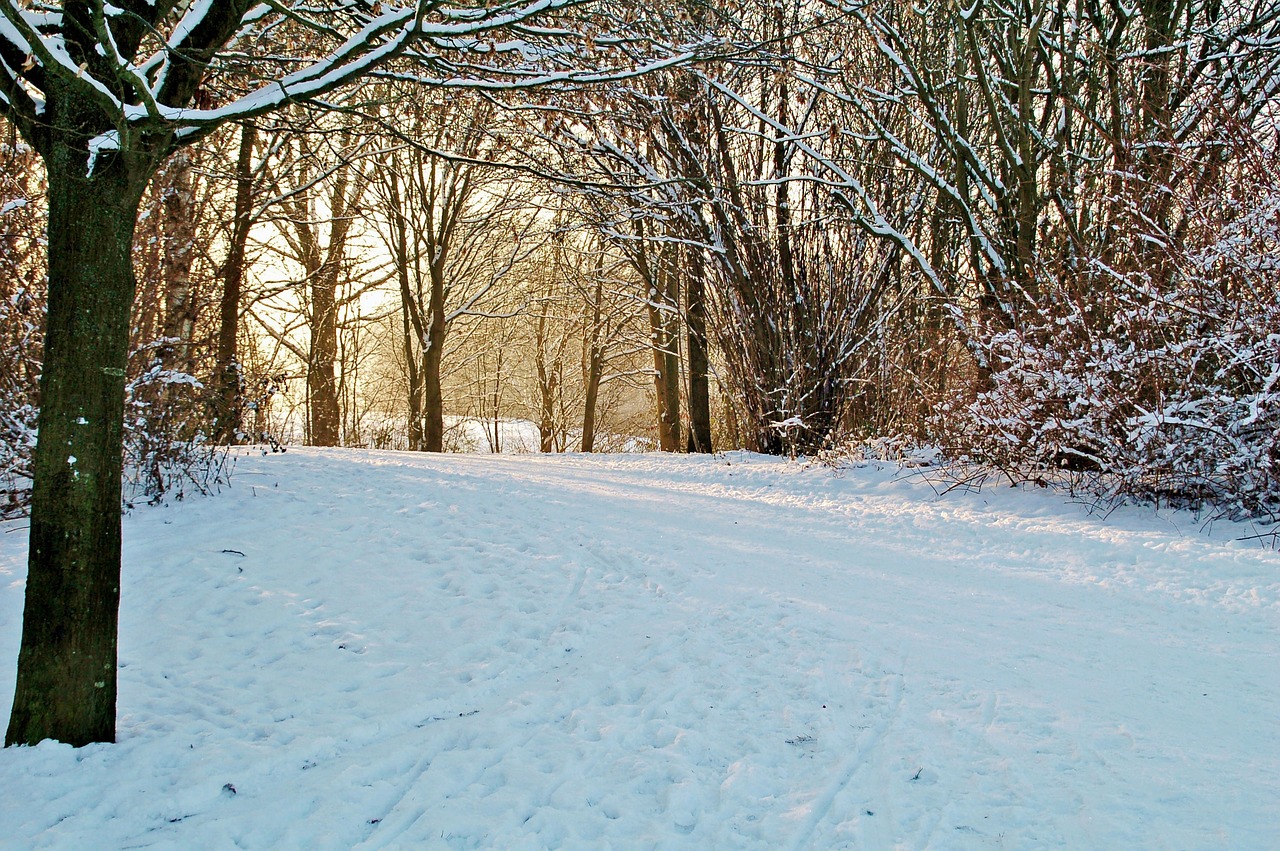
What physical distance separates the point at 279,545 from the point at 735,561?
330 centimetres

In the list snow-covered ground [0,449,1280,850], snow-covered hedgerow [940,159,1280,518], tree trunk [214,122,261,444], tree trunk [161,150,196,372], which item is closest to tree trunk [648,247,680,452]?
tree trunk [214,122,261,444]

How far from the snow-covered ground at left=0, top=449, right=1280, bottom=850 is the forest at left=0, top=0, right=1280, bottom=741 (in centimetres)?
69

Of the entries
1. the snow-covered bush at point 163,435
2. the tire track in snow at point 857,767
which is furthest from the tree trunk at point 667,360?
the tire track in snow at point 857,767

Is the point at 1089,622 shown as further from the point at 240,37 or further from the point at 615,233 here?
the point at 615,233

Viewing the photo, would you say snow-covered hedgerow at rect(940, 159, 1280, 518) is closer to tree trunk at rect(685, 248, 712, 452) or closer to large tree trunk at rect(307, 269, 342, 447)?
tree trunk at rect(685, 248, 712, 452)

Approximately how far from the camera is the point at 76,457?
264 cm

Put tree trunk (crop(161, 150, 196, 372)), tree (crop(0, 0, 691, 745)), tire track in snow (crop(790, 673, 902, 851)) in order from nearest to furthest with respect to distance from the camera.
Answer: tire track in snow (crop(790, 673, 902, 851)) → tree (crop(0, 0, 691, 745)) → tree trunk (crop(161, 150, 196, 372))

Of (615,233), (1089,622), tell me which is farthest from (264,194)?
(1089,622)

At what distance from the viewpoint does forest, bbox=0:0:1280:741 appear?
2.74m

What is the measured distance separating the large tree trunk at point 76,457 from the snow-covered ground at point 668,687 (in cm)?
25

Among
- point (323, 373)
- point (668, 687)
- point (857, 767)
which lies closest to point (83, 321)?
point (668, 687)

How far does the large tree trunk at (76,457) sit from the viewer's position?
2635 millimetres

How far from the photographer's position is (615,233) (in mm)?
13109

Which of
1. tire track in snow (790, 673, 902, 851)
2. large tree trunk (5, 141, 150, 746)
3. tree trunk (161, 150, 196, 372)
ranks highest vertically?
tree trunk (161, 150, 196, 372)
